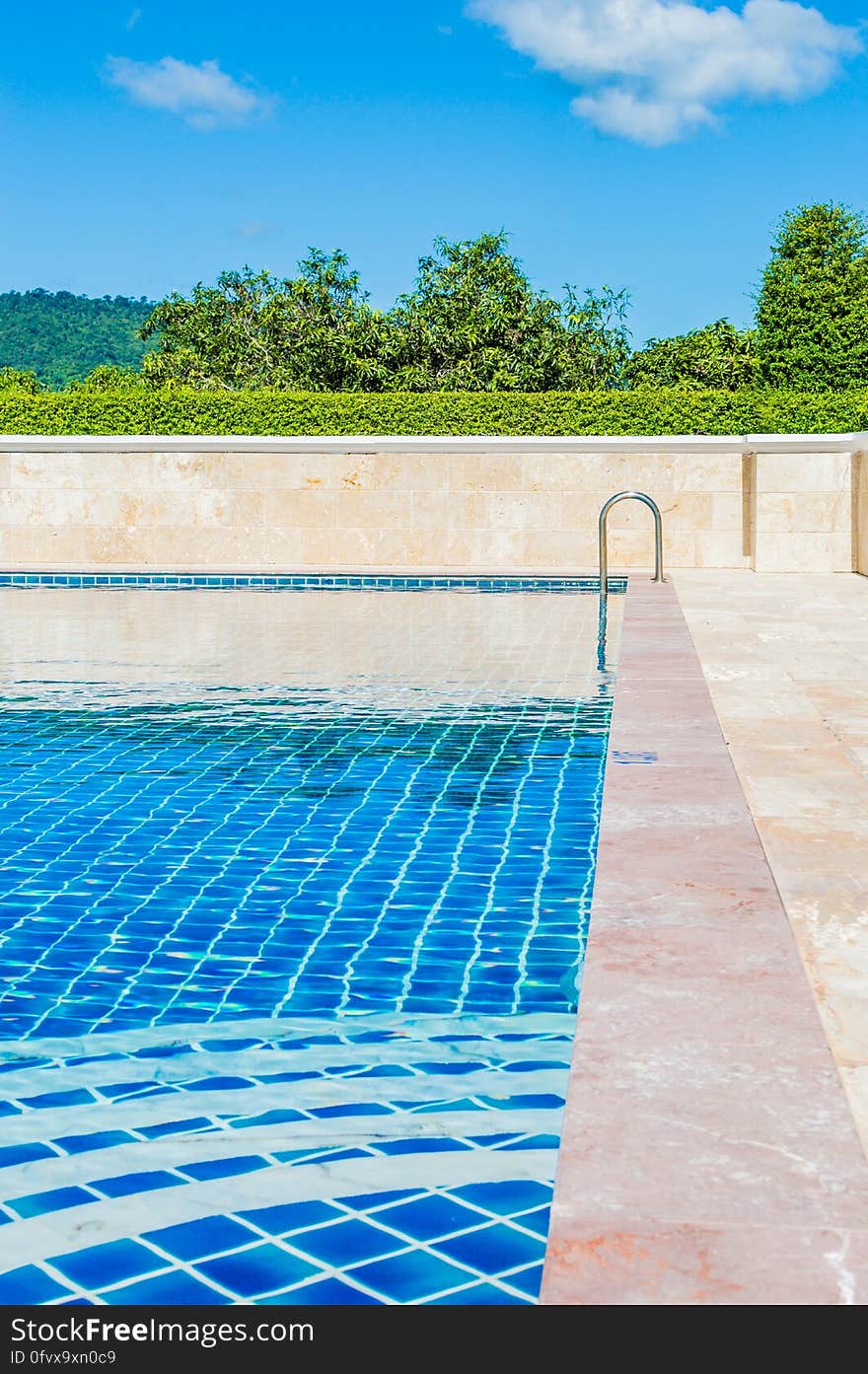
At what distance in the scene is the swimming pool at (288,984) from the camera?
2160 millimetres

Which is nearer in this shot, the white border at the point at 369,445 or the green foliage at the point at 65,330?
the white border at the point at 369,445

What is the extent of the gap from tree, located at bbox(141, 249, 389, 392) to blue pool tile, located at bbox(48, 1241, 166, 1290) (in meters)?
27.8

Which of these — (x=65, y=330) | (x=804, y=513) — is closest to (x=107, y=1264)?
(x=804, y=513)

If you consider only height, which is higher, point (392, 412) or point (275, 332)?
point (275, 332)

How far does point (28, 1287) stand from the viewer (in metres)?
2.03

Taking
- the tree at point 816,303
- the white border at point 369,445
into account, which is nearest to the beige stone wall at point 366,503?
the white border at point 369,445

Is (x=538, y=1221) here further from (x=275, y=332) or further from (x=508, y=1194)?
(x=275, y=332)

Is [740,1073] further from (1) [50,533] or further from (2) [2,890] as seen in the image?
(1) [50,533]

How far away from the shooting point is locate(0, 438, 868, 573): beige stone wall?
15.5 metres

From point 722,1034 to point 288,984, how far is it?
1.19 meters

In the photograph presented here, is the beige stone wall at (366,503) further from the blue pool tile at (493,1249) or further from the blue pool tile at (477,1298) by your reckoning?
the blue pool tile at (477,1298)

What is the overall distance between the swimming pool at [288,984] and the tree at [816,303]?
21.2 meters

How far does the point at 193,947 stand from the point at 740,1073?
5.49 ft

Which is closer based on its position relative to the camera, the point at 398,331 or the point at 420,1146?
the point at 420,1146
